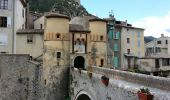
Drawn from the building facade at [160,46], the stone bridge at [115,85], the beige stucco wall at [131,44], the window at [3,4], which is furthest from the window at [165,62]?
the window at [3,4]

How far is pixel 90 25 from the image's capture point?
113ft

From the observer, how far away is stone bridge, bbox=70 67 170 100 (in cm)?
1606

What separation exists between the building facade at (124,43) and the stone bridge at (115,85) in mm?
21471

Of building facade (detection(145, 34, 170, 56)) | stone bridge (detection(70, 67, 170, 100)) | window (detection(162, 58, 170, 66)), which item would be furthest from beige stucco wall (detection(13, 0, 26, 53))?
building facade (detection(145, 34, 170, 56))

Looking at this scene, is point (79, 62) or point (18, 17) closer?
point (79, 62)

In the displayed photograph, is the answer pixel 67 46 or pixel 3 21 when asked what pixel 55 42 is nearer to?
pixel 67 46

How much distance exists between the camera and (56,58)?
32250 millimetres

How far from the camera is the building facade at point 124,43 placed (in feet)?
171

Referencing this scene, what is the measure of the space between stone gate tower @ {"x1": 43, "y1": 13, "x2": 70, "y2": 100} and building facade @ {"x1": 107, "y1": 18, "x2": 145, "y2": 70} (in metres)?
19.7

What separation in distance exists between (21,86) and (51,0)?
61390 mm

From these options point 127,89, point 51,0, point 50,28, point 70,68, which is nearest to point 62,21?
point 50,28

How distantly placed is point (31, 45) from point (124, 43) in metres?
19.7

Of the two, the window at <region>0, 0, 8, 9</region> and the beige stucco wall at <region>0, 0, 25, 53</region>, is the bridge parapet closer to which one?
the beige stucco wall at <region>0, 0, 25, 53</region>

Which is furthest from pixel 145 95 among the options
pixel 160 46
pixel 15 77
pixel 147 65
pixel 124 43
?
pixel 160 46
